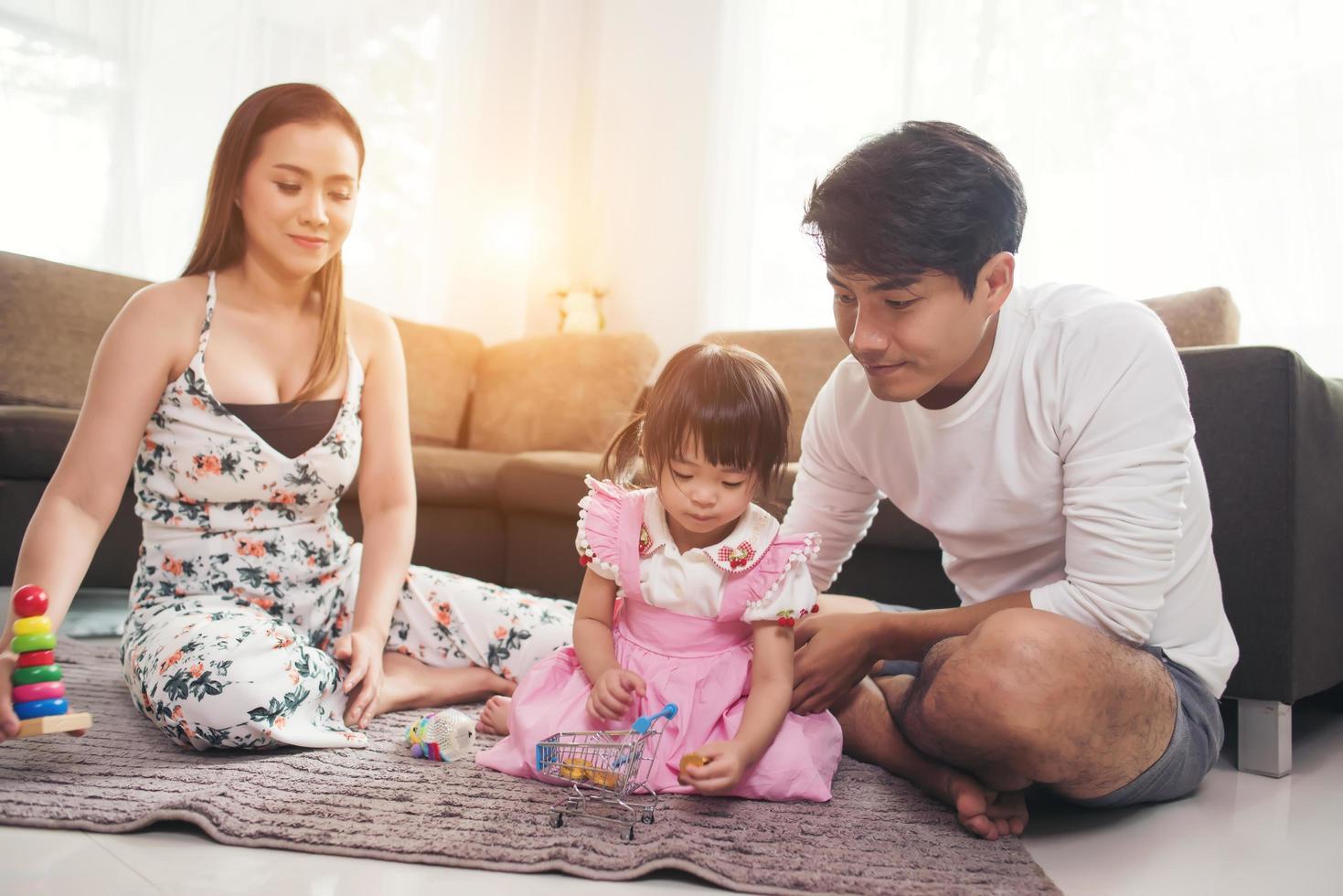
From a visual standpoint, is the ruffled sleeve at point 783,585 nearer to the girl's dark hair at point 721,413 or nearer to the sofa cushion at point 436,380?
the girl's dark hair at point 721,413

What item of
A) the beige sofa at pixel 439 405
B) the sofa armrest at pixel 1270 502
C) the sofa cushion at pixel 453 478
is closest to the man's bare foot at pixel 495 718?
the sofa armrest at pixel 1270 502

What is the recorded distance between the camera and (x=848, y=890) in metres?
0.99

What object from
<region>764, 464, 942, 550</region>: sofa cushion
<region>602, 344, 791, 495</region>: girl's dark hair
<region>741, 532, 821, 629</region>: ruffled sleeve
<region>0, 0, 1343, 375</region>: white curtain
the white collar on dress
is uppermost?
<region>0, 0, 1343, 375</region>: white curtain

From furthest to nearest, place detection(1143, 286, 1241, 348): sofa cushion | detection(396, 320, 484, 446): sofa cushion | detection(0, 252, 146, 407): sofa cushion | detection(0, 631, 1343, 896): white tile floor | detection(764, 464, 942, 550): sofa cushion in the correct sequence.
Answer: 1. detection(396, 320, 484, 446): sofa cushion
2. detection(0, 252, 146, 407): sofa cushion
3. detection(1143, 286, 1241, 348): sofa cushion
4. detection(764, 464, 942, 550): sofa cushion
5. detection(0, 631, 1343, 896): white tile floor

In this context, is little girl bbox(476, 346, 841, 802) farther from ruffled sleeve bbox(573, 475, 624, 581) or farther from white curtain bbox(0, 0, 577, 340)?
white curtain bbox(0, 0, 577, 340)

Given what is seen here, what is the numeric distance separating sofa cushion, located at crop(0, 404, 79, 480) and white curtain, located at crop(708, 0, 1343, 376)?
234 centimetres

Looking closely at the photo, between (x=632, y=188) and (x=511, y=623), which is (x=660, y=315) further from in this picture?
(x=511, y=623)

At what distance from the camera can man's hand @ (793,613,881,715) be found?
1.35 meters

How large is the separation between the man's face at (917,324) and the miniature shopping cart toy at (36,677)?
40.3 inches

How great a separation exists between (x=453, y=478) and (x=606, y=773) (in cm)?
206

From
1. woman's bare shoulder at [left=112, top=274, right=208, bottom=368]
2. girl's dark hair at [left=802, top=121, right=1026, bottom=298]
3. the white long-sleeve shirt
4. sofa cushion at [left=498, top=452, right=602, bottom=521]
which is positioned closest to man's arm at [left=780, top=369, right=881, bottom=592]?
the white long-sleeve shirt

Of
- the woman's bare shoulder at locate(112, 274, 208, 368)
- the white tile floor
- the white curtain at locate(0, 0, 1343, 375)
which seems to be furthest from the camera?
the white curtain at locate(0, 0, 1343, 375)

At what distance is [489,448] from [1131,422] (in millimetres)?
2924

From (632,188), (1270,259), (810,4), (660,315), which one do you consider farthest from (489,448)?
(1270,259)
